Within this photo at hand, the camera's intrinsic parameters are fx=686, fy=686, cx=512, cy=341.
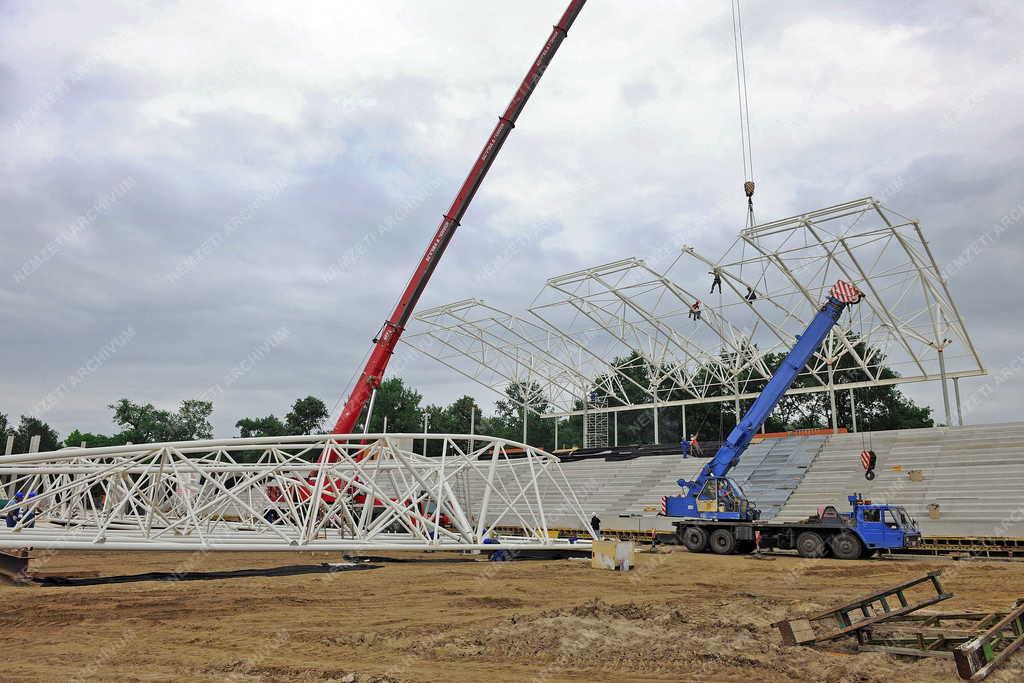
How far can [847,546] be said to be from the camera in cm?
2178

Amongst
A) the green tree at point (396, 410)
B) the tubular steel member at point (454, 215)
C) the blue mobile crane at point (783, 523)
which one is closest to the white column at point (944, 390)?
the blue mobile crane at point (783, 523)

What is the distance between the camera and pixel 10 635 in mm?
9766

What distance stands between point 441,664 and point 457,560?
12920 millimetres

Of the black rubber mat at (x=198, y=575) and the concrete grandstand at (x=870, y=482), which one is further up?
the concrete grandstand at (x=870, y=482)

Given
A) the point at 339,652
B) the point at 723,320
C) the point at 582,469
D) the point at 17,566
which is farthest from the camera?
the point at 582,469

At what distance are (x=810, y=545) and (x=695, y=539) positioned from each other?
4028mm

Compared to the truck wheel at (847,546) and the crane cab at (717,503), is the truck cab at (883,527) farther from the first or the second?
the crane cab at (717,503)

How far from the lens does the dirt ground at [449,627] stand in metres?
7.71

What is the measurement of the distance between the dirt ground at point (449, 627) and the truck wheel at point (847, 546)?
407cm

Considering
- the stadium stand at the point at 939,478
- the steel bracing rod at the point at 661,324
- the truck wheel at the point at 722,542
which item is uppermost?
the steel bracing rod at the point at 661,324

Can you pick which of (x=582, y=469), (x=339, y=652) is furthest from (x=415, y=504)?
(x=582, y=469)

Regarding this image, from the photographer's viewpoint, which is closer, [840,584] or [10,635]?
[10,635]

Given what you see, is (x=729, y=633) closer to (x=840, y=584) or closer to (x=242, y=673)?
(x=242, y=673)

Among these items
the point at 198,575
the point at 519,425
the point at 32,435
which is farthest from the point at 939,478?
the point at 32,435
